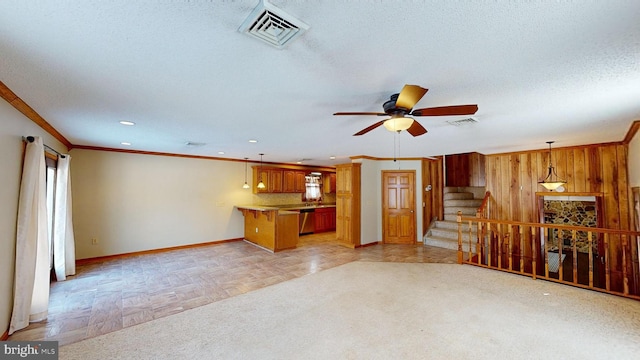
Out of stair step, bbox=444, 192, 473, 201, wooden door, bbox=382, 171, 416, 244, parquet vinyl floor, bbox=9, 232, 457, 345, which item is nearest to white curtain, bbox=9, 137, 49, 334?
parquet vinyl floor, bbox=9, 232, 457, 345

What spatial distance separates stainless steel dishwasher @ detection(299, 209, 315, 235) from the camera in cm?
823

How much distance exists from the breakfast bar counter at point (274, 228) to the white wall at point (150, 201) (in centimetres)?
86

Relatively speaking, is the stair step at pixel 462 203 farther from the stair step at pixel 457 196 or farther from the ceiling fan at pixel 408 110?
the ceiling fan at pixel 408 110

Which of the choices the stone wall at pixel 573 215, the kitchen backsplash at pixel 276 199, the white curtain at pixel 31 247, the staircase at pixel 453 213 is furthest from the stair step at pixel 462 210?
the white curtain at pixel 31 247

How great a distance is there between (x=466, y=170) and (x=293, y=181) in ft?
18.5

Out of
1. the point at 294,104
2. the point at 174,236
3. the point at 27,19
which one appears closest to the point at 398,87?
the point at 294,104

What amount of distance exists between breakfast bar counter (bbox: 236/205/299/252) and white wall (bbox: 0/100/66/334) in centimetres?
390

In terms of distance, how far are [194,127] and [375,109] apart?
8.16ft

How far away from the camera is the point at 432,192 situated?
282 inches

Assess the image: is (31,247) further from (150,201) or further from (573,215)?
(573,215)

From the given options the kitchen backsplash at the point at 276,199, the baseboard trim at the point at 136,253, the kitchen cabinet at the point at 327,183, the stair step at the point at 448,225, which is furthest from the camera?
Answer: the kitchen cabinet at the point at 327,183

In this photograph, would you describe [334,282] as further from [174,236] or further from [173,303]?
[174,236]

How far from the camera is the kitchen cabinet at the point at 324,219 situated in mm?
8688

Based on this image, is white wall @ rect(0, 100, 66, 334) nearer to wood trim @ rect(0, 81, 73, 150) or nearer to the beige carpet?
wood trim @ rect(0, 81, 73, 150)
